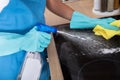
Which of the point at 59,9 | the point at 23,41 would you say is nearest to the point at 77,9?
the point at 59,9

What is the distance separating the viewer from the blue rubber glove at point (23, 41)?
2.25ft

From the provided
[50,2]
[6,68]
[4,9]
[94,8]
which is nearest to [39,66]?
[6,68]

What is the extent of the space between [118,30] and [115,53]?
13cm

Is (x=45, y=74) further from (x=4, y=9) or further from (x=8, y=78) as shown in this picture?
(x=4, y=9)

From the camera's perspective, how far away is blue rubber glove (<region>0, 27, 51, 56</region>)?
0.69 m

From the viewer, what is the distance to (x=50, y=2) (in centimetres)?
92

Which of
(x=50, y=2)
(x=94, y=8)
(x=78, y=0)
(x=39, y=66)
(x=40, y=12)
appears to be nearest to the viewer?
(x=39, y=66)

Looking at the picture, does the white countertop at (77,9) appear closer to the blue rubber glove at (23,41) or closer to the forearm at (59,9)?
the forearm at (59,9)

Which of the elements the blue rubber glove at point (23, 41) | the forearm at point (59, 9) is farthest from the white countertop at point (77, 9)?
the blue rubber glove at point (23, 41)

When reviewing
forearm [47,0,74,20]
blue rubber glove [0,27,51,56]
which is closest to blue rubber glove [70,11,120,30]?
forearm [47,0,74,20]

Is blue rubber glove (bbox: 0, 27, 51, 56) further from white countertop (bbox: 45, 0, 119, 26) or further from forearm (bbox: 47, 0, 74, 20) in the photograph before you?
white countertop (bbox: 45, 0, 119, 26)

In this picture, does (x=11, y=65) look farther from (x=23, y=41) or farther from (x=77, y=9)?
(x=77, y=9)

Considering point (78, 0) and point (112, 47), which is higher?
point (78, 0)

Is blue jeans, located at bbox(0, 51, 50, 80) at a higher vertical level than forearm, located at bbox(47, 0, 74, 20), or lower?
lower
